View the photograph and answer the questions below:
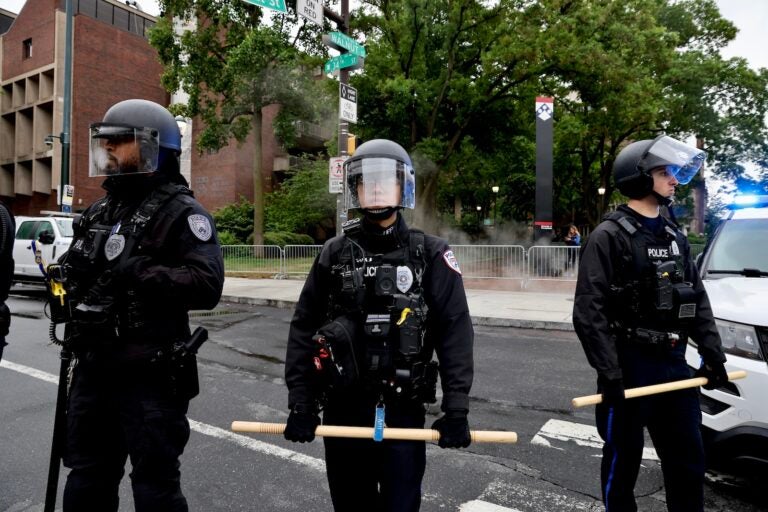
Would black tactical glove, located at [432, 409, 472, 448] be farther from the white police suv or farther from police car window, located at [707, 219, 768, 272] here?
police car window, located at [707, 219, 768, 272]

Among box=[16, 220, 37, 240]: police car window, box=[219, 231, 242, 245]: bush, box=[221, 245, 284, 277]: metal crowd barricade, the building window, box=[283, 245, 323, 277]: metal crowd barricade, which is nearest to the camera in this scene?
box=[16, 220, 37, 240]: police car window

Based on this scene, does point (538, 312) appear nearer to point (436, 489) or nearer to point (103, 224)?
point (436, 489)

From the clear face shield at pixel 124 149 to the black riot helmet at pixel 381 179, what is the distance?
37.3 inches

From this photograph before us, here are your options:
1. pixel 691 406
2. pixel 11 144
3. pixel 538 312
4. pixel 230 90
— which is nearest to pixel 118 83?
pixel 11 144

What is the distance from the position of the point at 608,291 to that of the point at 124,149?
249 centimetres

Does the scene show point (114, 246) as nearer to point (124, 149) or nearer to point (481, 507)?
point (124, 149)

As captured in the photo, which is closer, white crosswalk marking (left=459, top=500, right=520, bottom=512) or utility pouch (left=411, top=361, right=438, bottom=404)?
utility pouch (left=411, top=361, right=438, bottom=404)

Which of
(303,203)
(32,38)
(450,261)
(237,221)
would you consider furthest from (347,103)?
(32,38)

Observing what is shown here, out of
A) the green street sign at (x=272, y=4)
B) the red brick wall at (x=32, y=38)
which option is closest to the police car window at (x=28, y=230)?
the green street sign at (x=272, y=4)

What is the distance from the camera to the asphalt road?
10.2 feet

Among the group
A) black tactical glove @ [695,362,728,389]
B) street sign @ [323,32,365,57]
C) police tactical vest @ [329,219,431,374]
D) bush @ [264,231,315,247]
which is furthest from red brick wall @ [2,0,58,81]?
black tactical glove @ [695,362,728,389]

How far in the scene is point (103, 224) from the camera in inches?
96.0

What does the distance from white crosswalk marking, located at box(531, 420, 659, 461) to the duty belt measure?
1.56m

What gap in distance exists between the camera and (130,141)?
97.1 inches
